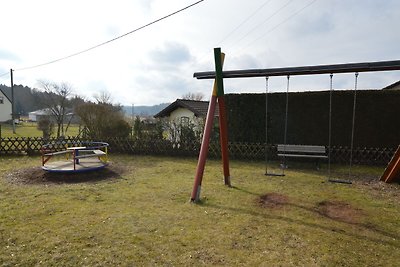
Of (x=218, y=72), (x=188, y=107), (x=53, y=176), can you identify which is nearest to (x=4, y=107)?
(x=188, y=107)

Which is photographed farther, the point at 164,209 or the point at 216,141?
the point at 216,141

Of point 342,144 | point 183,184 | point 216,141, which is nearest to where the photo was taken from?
point 183,184

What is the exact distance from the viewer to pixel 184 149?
44.4 ft

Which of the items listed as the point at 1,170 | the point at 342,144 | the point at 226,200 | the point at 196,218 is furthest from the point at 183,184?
the point at 342,144

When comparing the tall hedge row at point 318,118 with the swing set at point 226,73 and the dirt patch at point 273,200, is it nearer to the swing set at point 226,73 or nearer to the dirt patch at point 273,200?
the swing set at point 226,73

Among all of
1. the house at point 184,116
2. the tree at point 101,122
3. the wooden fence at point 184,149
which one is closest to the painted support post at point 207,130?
the house at point 184,116

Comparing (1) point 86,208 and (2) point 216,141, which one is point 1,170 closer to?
(1) point 86,208

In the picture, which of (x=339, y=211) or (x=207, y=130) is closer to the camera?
(x=339, y=211)

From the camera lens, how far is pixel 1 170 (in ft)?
31.6

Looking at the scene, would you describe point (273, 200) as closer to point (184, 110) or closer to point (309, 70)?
point (309, 70)

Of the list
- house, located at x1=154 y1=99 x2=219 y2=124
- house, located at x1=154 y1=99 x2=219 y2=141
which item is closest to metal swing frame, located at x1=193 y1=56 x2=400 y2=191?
house, located at x1=154 y1=99 x2=219 y2=141

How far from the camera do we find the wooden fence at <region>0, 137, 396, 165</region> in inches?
446

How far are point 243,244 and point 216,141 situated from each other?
9.11 m

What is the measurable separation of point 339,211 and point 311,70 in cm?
330
